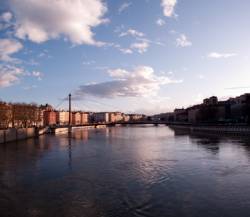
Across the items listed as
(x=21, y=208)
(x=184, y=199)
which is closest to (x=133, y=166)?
(x=184, y=199)

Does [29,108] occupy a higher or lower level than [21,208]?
higher

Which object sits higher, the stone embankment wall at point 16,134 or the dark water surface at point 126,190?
the stone embankment wall at point 16,134

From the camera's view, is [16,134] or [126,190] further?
[16,134]

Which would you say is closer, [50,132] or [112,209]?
[112,209]

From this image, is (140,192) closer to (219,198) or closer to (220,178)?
(219,198)

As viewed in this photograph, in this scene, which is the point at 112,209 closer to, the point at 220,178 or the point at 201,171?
the point at 220,178

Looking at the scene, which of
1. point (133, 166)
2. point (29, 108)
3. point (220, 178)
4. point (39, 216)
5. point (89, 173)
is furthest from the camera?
point (29, 108)

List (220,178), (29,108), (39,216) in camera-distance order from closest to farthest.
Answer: (39,216)
(220,178)
(29,108)

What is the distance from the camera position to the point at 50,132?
98.1 metres

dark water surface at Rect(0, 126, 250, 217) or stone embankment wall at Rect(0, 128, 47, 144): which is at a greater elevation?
stone embankment wall at Rect(0, 128, 47, 144)

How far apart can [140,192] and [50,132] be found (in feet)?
271

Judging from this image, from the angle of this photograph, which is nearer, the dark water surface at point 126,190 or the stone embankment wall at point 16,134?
the dark water surface at point 126,190

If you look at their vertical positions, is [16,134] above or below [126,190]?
above

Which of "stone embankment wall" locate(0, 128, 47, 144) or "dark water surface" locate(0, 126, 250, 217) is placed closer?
"dark water surface" locate(0, 126, 250, 217)
